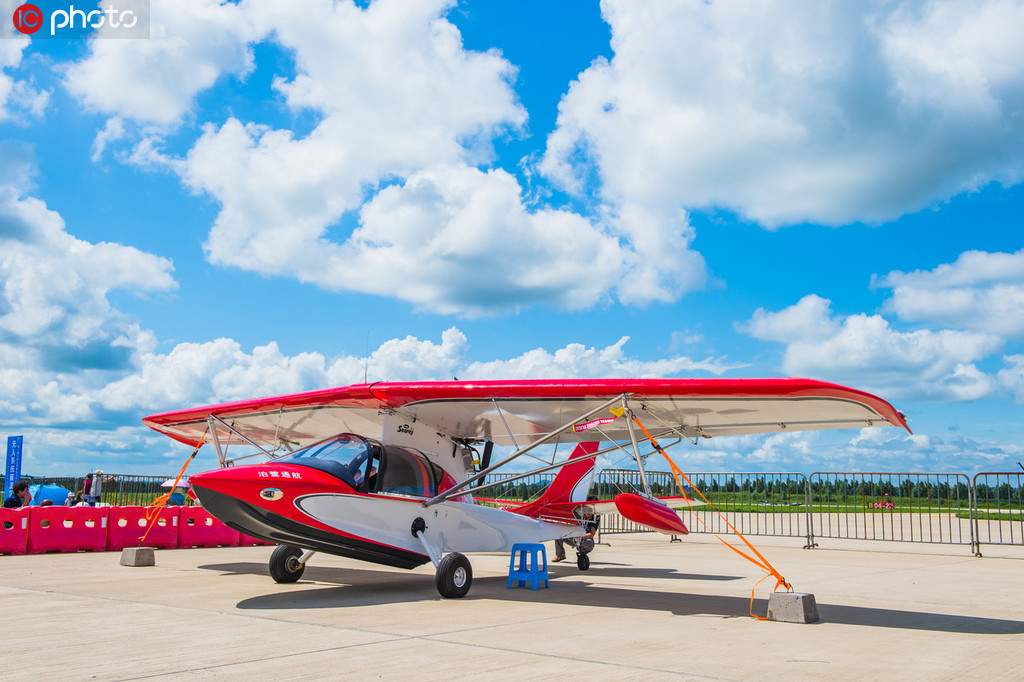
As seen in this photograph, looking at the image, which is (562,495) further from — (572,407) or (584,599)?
(584,599)

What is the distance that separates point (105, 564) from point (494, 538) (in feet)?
24.0

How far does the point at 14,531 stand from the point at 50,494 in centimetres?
1309

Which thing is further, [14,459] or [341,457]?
[14,459]

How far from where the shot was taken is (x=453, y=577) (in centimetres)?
996

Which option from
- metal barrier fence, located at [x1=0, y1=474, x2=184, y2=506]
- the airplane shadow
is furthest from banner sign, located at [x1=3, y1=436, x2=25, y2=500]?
the airplane shadow

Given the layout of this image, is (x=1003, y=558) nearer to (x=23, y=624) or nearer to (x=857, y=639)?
(x=857, y=639)

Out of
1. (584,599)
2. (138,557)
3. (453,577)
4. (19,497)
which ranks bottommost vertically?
(584,599)

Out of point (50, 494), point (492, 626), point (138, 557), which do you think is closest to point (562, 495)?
point (492, 626)

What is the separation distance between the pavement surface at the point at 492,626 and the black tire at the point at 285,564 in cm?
24

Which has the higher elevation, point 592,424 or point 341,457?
point 592,424

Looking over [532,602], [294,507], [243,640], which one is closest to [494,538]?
[532,602]

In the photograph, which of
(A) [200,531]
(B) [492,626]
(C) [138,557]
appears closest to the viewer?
(B) [492,626]

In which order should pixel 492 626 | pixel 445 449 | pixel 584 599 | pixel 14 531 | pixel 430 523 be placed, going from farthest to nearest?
1. pixel 14 531
2. pixel 445 449
3. pixel 430 523
4. pixel 584 599
5. pixel 492 626

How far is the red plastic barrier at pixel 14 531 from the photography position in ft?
49.9
